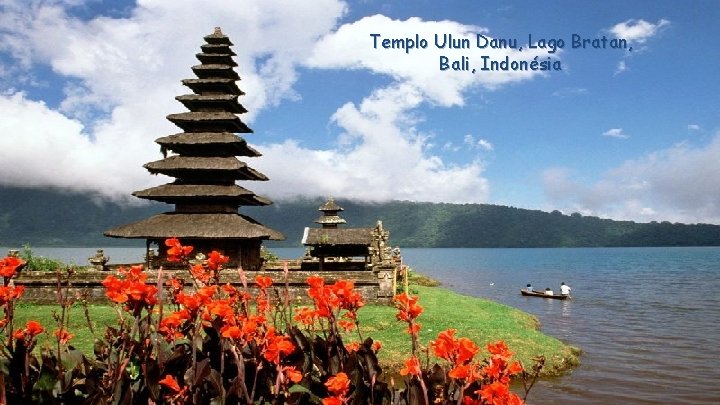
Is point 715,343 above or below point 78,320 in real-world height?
below

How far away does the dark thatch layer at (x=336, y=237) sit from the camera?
34.8m

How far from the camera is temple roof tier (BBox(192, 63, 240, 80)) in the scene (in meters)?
32.0

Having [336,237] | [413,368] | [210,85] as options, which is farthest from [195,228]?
[413,368]

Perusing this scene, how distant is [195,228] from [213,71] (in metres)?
11.3

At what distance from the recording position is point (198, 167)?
1106 inches

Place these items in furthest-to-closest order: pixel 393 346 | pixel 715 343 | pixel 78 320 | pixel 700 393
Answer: pixel 715 343 → pixel 78 320 → pixel 393 346 → pixel 700 393

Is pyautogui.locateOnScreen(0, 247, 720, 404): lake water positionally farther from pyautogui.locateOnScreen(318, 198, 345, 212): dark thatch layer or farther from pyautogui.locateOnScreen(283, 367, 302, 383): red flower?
pyautogui.locateOnScreen(318, 198, 345, 212): dark thatch layer

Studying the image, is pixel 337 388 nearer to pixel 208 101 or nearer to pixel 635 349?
pixel 635 349

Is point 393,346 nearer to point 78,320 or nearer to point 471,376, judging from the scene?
point 78,320

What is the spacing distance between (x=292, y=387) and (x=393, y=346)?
13230 millimetres

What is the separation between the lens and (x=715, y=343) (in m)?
23.0

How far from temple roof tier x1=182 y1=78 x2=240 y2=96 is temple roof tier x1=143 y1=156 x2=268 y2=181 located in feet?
17.0

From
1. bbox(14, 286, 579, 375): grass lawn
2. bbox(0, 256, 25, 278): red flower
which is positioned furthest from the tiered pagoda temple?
bbox(0, 256, 25, 278): red flower

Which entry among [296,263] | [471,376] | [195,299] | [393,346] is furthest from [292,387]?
[296,263]
